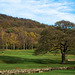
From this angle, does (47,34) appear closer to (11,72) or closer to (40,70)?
(40,70)

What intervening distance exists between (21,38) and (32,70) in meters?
61.5

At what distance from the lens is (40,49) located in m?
31.9

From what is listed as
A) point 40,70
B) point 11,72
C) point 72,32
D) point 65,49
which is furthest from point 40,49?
point 11,72

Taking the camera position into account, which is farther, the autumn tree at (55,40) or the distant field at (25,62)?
the autumn tree at (55,40)

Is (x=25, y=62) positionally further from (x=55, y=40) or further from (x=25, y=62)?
(x=55, y=40)

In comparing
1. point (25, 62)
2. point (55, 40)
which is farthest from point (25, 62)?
point (55, 40)

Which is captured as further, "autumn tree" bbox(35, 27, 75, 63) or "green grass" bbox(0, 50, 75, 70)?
"autumn tree" bbox(35, 27, 75, 63)

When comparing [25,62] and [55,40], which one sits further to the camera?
[25,62]

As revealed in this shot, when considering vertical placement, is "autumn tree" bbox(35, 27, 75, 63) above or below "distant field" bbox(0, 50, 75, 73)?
above

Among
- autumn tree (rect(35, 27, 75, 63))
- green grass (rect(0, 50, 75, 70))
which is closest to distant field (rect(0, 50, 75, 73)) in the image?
green grass (rect(0, 50, 75, 70))

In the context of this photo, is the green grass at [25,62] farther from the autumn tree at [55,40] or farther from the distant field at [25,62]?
the autumn tree at [55,40]

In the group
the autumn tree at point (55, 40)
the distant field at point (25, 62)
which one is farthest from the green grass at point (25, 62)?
the autumn tree at point (55, 40)

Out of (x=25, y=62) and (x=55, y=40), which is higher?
(x=55, y=40)

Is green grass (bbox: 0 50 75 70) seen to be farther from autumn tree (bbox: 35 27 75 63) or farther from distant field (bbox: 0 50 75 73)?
autumn tree (bbox: 35 27 75 63)
